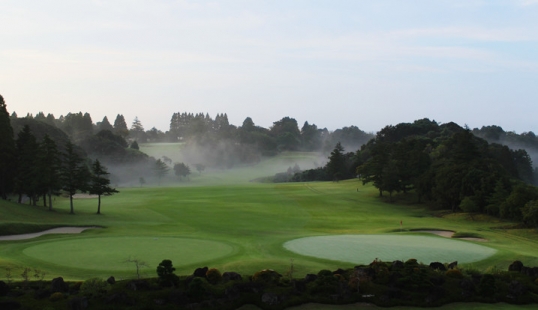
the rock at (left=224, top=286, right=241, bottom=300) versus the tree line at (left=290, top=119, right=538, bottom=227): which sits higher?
the tree line at (left=290, top=119, right=538, bottom=227)

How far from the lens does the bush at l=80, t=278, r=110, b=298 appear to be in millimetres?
18219

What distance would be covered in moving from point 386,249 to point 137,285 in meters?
16.8

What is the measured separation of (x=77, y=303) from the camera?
17438 mm

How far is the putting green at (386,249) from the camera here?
28.3 meters

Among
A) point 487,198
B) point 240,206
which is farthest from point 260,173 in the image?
point 487,198

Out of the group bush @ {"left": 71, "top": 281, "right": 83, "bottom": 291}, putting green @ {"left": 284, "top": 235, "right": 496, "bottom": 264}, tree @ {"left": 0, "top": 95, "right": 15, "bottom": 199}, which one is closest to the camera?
bush @ {"left": 71, "top": 281, "right": 83, "bottom": 291}

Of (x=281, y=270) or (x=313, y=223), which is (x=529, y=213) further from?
(x=281, y=270)

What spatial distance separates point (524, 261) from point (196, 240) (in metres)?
20.1

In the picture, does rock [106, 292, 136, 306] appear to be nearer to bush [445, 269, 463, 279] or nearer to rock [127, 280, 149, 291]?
rock [127, 280, 149, 291]

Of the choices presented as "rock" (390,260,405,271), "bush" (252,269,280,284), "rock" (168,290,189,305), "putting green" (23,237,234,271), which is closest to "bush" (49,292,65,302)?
"rock" (168,290,189,305)

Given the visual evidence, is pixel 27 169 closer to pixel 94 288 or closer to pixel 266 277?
pixel 94 288

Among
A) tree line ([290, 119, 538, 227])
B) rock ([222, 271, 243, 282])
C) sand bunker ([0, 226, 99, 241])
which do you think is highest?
tree line ([290, 119, 538, 227])

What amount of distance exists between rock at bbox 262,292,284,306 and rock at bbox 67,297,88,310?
6.31m

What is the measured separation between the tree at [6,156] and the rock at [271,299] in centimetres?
4873
